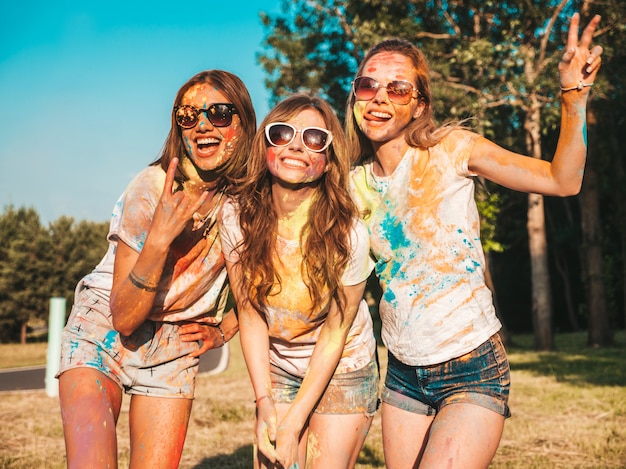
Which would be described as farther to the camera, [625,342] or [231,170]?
[625,342]

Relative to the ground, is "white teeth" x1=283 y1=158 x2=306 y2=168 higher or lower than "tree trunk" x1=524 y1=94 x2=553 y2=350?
higher

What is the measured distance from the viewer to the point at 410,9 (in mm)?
16156

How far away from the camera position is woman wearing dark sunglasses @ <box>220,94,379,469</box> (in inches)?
120

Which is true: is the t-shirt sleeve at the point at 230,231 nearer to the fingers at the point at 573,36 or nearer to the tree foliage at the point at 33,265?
the fingers at the point at 573,36

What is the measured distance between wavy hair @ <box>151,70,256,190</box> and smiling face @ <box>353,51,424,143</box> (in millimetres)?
615

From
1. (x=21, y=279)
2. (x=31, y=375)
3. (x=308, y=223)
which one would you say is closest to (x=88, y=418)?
(x=308, y=223)

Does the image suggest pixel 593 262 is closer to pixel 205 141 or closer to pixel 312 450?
pixel 312 450

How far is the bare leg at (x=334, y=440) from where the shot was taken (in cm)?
308

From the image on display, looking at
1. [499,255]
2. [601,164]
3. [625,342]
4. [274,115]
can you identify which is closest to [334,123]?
[274,115]

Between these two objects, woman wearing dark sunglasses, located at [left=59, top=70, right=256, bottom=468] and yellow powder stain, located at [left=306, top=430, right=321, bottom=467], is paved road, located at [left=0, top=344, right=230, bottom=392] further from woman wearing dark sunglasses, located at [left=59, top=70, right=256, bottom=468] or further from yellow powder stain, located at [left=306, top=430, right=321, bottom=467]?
yellow powder stain, located at [left=306, top=430, right=321, bottom=467]

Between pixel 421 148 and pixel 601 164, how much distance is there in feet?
57.3

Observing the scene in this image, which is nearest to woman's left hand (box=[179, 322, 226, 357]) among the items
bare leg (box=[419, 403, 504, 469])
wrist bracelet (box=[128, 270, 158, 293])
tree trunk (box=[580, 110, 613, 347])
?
wrist bracelet (box=[128, 270, 158, 293])

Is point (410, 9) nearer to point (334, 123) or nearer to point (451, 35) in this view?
point (451, 35)

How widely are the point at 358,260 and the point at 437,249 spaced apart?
1.28 feet
